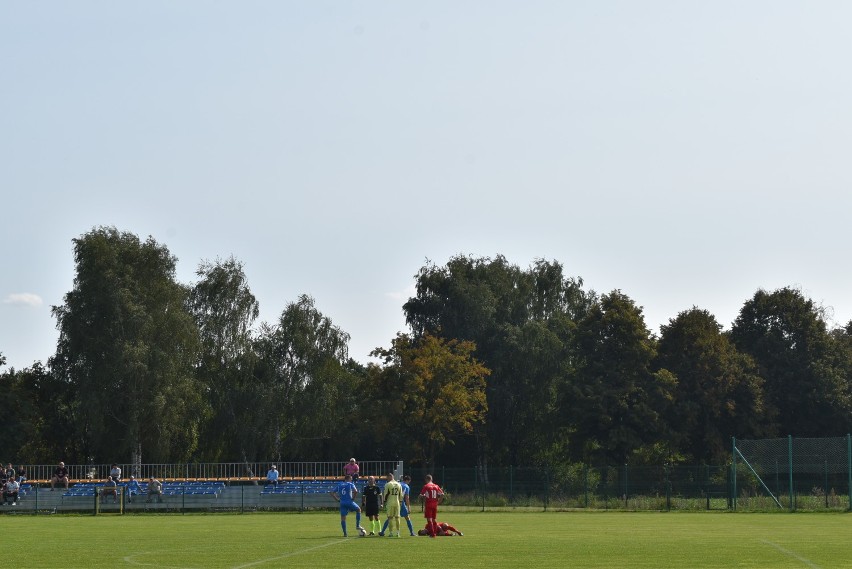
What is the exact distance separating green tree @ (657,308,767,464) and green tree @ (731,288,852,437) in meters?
2.58

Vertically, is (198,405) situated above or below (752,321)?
below

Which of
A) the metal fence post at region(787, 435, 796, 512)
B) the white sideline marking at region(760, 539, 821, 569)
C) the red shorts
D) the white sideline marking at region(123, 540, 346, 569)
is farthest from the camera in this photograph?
the metal fence post at region(787, 435, 796, 512)

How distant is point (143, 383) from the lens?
71.2m

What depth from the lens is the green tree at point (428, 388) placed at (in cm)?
7169

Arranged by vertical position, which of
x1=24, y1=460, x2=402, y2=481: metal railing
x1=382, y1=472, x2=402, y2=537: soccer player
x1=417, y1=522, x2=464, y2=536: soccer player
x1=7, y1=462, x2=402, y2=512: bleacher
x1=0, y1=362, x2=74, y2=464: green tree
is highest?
x1=0, y1=362, x2=74, y2=464: green tree

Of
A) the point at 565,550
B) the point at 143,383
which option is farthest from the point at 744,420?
the point at 565,550

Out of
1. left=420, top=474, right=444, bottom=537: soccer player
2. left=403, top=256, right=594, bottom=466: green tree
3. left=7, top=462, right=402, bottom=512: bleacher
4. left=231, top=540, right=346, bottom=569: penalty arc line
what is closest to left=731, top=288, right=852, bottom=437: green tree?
left=403, top=256, right=594, bottom=466: green tree

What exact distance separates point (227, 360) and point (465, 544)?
50.9 meters

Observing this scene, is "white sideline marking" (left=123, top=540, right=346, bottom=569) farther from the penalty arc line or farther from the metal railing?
the metal railing

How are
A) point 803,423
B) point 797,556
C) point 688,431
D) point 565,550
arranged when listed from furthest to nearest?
point 803,423
point 688,431
point 565,550
point 797,556

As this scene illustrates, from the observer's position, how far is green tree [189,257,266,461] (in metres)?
77.1

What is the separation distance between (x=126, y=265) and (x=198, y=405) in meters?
9.52

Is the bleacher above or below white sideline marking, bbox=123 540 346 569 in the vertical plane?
below

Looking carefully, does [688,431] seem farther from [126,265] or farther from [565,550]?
[565,550]
